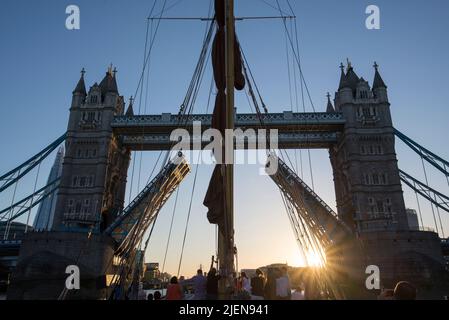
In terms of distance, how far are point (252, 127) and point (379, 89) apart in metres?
18.6

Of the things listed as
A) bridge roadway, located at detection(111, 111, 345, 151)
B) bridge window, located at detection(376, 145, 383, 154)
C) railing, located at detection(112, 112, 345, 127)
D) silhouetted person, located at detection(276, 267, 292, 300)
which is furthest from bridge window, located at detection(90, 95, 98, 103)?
silhouetted person, located at detection(276, 267, 292, 300)

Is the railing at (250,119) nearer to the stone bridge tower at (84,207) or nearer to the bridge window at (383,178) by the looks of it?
the stone bridge tower at (84,207)

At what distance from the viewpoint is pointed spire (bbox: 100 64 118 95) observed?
4387 centimetres

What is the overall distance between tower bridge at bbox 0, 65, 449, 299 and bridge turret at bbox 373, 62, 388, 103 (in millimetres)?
131

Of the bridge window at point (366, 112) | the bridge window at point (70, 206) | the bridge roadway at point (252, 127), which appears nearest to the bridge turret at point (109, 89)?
the bridge roadway at point (252, 127)

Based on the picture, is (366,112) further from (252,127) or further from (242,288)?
(242,288)

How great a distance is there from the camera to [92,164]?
129ft

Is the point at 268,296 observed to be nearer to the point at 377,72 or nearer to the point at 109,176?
the point at 109,176

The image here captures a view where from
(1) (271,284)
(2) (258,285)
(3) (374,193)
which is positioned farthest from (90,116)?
(1) (271,284)

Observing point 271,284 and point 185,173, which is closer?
point 271,284

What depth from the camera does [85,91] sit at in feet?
146

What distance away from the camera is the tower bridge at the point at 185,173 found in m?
28.9

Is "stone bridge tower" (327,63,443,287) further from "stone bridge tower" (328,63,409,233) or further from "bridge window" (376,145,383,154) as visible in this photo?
"bridge window" (376,145,383,154)
